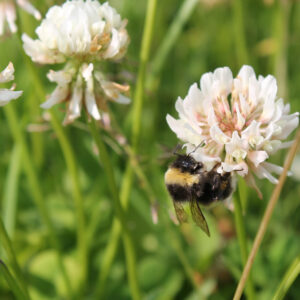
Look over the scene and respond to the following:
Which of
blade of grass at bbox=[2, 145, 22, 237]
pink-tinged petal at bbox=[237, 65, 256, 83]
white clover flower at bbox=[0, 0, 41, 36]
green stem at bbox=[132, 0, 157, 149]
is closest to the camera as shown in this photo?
pink-tinged petal at bbox=[237, 65, 256, 83]

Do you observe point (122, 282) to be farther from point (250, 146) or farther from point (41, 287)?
point (250, 146)

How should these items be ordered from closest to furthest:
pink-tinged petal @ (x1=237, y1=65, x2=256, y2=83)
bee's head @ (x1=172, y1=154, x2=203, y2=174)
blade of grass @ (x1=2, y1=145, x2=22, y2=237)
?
1. pink-tinged petal @ (x1=237, y1=65, x2=256, y2=83)
2. bee's head @ (x1=172, y1=154, x2=203, y2=174)
3. blade of grass @ (x1=2, y1=145, x2=22, y2=237)

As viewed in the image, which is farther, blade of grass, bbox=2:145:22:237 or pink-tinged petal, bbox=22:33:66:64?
blade of grass, bbox=2:145:22:237

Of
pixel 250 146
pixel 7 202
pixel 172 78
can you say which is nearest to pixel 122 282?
pixel 7 202

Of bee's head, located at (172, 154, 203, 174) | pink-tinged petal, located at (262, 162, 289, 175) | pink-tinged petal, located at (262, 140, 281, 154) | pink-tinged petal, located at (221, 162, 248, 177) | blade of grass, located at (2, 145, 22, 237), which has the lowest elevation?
blade of grass, located at (2, 145, 22, 237)

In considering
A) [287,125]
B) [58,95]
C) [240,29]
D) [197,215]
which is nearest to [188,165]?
[197,215]

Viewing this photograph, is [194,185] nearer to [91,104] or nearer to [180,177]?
[180,177]

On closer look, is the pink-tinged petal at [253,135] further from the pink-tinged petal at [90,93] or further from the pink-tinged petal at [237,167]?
the pink-tinged petal at [90,93]

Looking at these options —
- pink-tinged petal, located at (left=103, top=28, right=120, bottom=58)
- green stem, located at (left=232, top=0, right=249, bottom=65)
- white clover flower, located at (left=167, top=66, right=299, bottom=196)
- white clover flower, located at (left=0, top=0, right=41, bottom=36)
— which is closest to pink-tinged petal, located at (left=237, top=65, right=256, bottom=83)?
white clover flower, located at (left=167, top=66, right=299, bottom=196)

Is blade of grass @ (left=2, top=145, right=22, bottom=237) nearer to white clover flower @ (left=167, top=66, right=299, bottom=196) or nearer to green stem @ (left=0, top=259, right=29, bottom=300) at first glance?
green stem @ (left=0, top=259, right=29, bottom=300)
